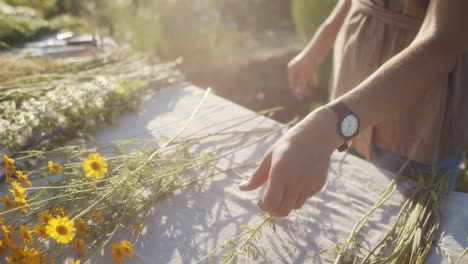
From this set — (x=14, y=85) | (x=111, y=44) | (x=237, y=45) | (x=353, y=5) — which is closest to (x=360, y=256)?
(x=353, y=5)

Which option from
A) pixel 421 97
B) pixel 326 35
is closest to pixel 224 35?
pixel 326 35

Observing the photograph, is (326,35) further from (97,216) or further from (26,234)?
(26,234)

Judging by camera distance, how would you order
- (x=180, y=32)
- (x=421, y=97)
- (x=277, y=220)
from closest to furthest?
(x=277, y=220) → (x=421, y=97) → (x=180, y=32)

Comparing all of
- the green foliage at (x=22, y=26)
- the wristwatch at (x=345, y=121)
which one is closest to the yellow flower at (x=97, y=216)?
the wristwatch at (x=345, y=121)

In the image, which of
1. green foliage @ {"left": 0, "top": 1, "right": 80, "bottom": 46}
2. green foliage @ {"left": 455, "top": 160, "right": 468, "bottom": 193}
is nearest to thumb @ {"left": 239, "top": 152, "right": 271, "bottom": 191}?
green foliage @ {"left": 0, "top": 1, "right": 80, "bottom": 46}

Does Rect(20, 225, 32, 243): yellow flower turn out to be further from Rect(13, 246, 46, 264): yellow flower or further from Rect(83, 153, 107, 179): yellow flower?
Rect(83, 153, 107, 179): yellow flower

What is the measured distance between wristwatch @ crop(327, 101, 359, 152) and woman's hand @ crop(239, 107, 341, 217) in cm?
3

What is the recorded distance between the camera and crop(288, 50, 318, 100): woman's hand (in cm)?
150

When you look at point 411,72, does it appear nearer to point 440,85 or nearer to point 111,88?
point 440,85

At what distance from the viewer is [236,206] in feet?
3.59

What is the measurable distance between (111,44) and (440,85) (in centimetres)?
185

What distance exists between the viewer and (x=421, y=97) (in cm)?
119

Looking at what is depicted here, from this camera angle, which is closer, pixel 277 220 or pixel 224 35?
pixel 277 220

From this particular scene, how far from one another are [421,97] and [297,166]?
633 mm
